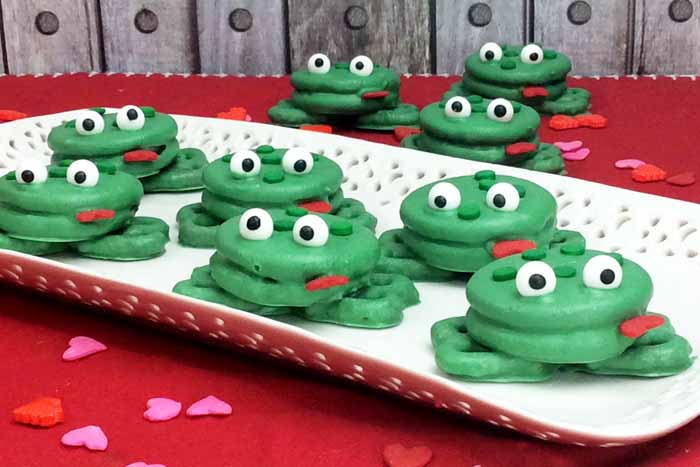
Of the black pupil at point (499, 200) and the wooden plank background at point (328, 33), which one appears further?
A: the wooden plank background at point (328, 33)

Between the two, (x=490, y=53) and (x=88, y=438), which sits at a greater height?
(x=490, y=53)

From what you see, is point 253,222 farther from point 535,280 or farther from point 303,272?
point 535,280

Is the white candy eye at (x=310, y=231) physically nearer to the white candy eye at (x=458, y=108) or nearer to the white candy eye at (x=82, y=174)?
the white candy eye at (x=82, y=174)

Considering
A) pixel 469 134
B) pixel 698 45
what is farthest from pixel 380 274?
pixel 698 45

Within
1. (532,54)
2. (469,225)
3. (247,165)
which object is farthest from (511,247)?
(532,54)

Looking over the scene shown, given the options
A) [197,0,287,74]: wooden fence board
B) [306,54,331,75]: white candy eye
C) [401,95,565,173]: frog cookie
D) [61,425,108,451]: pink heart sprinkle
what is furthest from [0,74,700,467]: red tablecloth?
[197,0,287,74]: wooden fence board

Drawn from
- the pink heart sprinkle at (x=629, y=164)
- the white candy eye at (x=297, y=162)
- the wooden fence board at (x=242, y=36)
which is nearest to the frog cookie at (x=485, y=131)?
the pink heart sprinkle at (x=629, y=164)
